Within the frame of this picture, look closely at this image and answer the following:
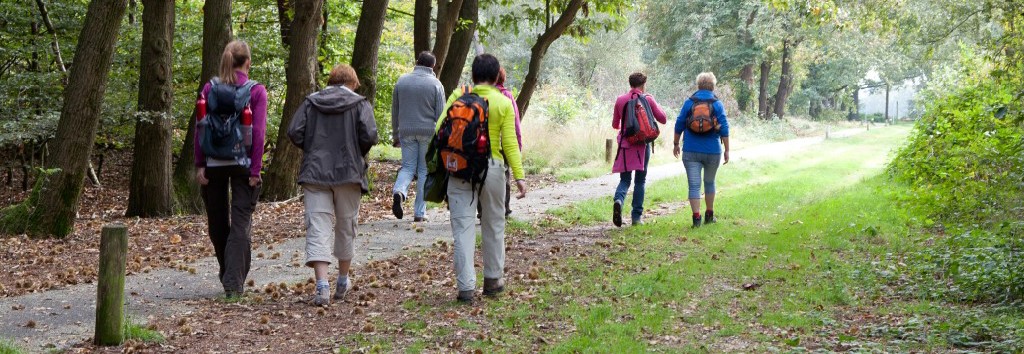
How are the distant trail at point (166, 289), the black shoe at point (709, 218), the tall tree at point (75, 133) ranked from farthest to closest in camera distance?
the black shoe at point (709, 218) → the tall tree at point (75, 133) → the distant trail at point (166, 289)

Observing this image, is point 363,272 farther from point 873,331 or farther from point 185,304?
point 873,331

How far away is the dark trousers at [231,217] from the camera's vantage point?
7086 millimetres

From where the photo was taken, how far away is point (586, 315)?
678 centimetres

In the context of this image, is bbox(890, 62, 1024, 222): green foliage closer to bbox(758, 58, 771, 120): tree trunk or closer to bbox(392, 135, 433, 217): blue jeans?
bbox(392, 135, 433, 217): blue jeans

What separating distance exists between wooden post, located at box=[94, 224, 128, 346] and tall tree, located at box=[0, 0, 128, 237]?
5.86 meters

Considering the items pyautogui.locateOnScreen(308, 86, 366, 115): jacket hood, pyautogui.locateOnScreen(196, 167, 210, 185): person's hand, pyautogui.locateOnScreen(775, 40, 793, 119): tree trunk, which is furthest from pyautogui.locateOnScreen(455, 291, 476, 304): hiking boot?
pyautogui.locateOnScreen(775, 40, 793, 119): tree trunk

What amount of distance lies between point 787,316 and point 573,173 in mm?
14285

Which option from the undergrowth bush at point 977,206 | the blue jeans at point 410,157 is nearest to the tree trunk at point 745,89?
the undergrowth bush at point 977,206

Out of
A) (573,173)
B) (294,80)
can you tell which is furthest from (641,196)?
(573,173)

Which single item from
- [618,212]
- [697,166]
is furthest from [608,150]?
[697,166]

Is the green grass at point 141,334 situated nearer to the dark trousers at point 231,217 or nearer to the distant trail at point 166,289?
the distant trail at point 166,289

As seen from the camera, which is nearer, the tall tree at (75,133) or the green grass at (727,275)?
the green grass at (727,275)

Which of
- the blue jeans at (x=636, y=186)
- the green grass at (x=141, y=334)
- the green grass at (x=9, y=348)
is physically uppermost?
the blue jeans at (x=636, y=186)

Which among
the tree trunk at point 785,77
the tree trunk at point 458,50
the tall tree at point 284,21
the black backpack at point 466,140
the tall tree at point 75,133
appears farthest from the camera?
the tree trunk at point 785,77
